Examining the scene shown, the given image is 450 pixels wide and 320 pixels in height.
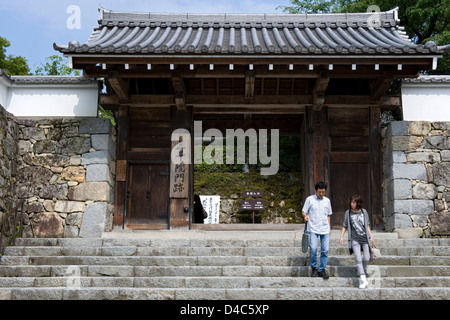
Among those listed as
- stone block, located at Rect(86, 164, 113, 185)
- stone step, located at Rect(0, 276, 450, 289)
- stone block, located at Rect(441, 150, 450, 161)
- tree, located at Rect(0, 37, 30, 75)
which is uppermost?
tree, located at Rect(0, 37, 30, 75)

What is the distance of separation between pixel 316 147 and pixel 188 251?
3.54 m

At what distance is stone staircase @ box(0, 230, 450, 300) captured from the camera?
6230 mm

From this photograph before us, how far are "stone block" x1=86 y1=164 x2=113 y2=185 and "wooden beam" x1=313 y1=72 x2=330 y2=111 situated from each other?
13.4ft

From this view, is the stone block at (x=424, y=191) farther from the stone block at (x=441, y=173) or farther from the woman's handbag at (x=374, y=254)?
the woman's handbag at (x=374, y=254)

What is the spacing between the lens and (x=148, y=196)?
9.73 metres

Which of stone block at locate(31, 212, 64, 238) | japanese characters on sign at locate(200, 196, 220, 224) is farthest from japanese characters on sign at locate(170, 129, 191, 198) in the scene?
japanese characters on sign at locate(200, 196, 220, 224)

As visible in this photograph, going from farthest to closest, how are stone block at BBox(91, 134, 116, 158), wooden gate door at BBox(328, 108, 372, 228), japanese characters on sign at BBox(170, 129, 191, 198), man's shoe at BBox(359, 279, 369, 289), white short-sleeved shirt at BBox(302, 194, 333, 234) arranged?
wooden gate door at BBox(328, 108, 372, 228)
japanese characters on sign at BBox(170, 129, 191, 198)
stone block at BBox(91, 134, 116, 158)
white short-sleeved shirt at BBox(302, 194, 333, 234)
man's shoe at BBox(359, 279, 369, 289)

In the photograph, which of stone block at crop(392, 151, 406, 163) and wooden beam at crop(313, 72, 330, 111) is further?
stone block at crop(392, 151, 406, 163)

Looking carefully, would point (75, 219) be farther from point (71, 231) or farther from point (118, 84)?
point (118, 84)

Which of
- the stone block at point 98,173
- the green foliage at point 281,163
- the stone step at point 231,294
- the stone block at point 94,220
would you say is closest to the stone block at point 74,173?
the stone block at point 98,173

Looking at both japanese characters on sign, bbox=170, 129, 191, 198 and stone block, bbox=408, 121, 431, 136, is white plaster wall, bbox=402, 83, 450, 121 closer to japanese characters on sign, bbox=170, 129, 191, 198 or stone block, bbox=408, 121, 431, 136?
stone block, bbox=408, 121, 431, 136
